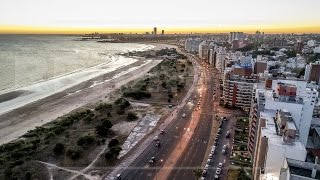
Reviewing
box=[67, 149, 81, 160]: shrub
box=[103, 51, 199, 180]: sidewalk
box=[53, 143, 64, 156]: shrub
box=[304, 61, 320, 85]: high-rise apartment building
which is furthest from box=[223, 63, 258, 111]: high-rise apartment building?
box=[53, 143, 64, 156]: shrub

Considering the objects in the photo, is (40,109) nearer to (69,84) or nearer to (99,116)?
(99,116)

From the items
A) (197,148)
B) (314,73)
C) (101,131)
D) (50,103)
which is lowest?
(50,103)

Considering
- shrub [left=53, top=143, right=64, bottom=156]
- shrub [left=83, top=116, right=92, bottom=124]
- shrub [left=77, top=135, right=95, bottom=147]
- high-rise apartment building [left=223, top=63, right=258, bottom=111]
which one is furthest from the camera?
high-rise apartment building [left=223, top=63, right=258, bottom=111]

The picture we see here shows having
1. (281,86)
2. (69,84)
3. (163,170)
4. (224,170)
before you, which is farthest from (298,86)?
(69,84)

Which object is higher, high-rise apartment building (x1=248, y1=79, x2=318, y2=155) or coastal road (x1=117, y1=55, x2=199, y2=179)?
high-rise apartment building (x1=248, y1=79, x2=318, y2=155)

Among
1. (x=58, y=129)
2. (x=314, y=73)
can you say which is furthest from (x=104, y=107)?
(x=314, y=73)

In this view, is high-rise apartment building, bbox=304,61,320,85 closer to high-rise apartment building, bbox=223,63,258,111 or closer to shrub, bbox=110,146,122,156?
high-rise apartment building, bbox=223,63,258,111

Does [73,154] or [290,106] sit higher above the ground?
[290,106]

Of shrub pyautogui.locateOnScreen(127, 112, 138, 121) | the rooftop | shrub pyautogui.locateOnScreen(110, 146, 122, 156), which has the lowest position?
shrub pyautogui.locateOnScreen(127, 112, 138, 121)

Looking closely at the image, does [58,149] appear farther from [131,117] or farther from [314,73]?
[314,73]
